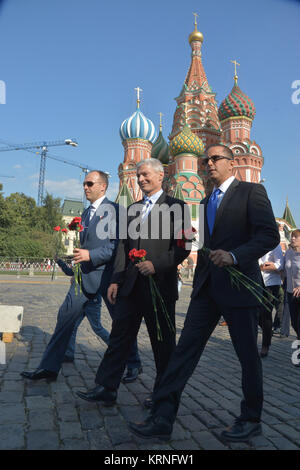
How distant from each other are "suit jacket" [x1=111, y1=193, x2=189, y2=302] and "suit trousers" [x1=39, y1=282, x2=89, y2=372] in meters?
0.68

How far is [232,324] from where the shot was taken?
2.53m

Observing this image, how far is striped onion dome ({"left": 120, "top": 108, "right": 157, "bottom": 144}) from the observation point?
44.2m

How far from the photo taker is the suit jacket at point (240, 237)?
8.09 ft

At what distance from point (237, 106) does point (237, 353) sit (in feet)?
130

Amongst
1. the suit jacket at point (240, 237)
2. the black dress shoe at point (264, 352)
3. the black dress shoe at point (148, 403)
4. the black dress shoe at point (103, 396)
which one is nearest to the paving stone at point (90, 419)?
the black dress shoe at point (103, 396)

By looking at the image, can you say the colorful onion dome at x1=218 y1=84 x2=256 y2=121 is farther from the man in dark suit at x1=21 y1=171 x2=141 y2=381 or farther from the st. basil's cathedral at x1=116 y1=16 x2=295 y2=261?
the man in dark suit at x1=21 y1=171 x2=141 y2=381

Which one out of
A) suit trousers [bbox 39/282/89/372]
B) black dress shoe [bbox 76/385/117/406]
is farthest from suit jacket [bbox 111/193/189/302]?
black dress shoe [bbox 76/385/117/406]

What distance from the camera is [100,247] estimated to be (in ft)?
11.2

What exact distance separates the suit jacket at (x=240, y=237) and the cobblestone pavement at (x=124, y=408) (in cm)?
98

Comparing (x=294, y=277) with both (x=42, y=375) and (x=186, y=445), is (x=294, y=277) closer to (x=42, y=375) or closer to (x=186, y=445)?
(x=186, y=445)

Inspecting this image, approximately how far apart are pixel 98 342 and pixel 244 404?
337cm

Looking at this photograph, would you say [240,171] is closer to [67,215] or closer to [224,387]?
[224,387]

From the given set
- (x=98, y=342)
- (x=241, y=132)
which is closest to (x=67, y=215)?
(x=241, y=132)

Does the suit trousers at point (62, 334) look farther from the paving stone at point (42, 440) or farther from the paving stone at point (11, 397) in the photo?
the paving stone at point (42, 440)
